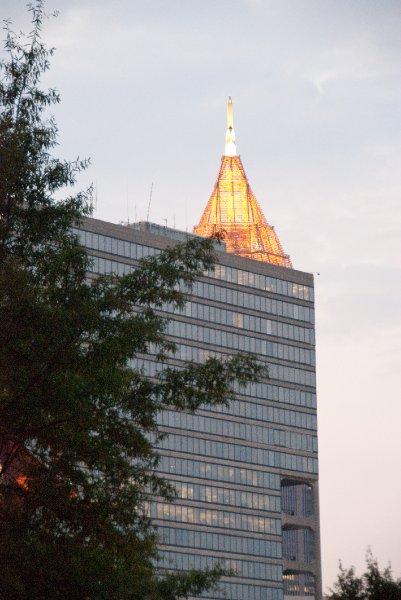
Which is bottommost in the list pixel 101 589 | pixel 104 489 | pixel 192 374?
pixel 101 589

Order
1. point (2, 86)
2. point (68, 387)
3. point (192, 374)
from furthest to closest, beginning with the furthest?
point (2, 86) < point (192, 374) < point (68, 387)

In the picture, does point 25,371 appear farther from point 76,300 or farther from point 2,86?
point 2,86

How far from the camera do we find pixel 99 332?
54781mm

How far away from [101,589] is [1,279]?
10687mm

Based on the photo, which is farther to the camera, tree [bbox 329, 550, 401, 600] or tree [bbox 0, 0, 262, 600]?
tree [bbox 329, 550, 401, 600]

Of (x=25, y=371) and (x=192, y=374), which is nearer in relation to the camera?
(x=25, y=371)

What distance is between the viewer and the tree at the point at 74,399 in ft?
174

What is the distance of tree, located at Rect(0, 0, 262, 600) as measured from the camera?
2087 inches

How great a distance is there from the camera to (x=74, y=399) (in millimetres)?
52406

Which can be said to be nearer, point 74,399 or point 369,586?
point 74,399

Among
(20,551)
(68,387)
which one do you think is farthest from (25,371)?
(20,551)

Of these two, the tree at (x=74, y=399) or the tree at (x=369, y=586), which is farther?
the tree at (x=369, y=586)

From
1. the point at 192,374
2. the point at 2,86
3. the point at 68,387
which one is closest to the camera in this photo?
the point at 68,387

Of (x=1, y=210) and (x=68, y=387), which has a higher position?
(x=1, y=210)
